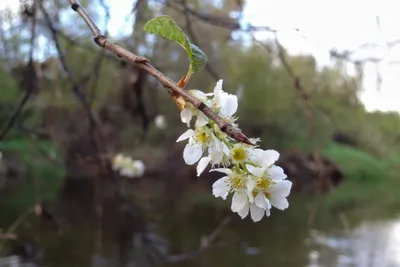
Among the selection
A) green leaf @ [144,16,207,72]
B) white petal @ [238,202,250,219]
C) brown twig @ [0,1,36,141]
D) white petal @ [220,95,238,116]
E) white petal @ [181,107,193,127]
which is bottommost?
white petal @ [238,202,250,219]

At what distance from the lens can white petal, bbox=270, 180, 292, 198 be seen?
0.37m

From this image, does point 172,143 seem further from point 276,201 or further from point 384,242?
point 276,201

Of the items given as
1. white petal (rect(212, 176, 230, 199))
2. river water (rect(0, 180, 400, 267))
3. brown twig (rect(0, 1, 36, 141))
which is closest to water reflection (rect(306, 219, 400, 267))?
river water (rect(0, 180, 400, 267))

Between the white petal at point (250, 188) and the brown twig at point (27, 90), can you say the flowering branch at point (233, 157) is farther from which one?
the brown twig at point (27, 90)

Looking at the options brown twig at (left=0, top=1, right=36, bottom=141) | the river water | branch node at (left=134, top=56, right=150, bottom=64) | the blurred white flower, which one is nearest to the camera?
branch node at (left=134, top=56, right=150, bottom=64)

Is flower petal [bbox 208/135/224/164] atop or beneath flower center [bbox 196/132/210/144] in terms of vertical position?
beneath

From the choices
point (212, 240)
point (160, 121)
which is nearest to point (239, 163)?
point (212, 240)

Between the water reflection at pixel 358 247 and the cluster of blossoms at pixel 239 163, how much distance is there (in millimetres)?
2923

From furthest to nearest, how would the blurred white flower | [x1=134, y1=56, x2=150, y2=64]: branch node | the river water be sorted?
the blurred white flower
the river water
[x1=134, y1=56, x2=150, y2=64]: branch node

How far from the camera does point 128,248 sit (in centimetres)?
355

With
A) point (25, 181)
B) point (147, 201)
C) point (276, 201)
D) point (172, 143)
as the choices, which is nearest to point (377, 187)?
point (172, 143)

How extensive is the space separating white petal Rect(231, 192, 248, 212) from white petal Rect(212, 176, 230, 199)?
0.6 inches

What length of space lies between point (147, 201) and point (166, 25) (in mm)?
5265

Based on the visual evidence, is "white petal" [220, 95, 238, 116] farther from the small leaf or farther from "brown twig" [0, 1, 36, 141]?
"brown twig" [0, 1, 36, 141]
